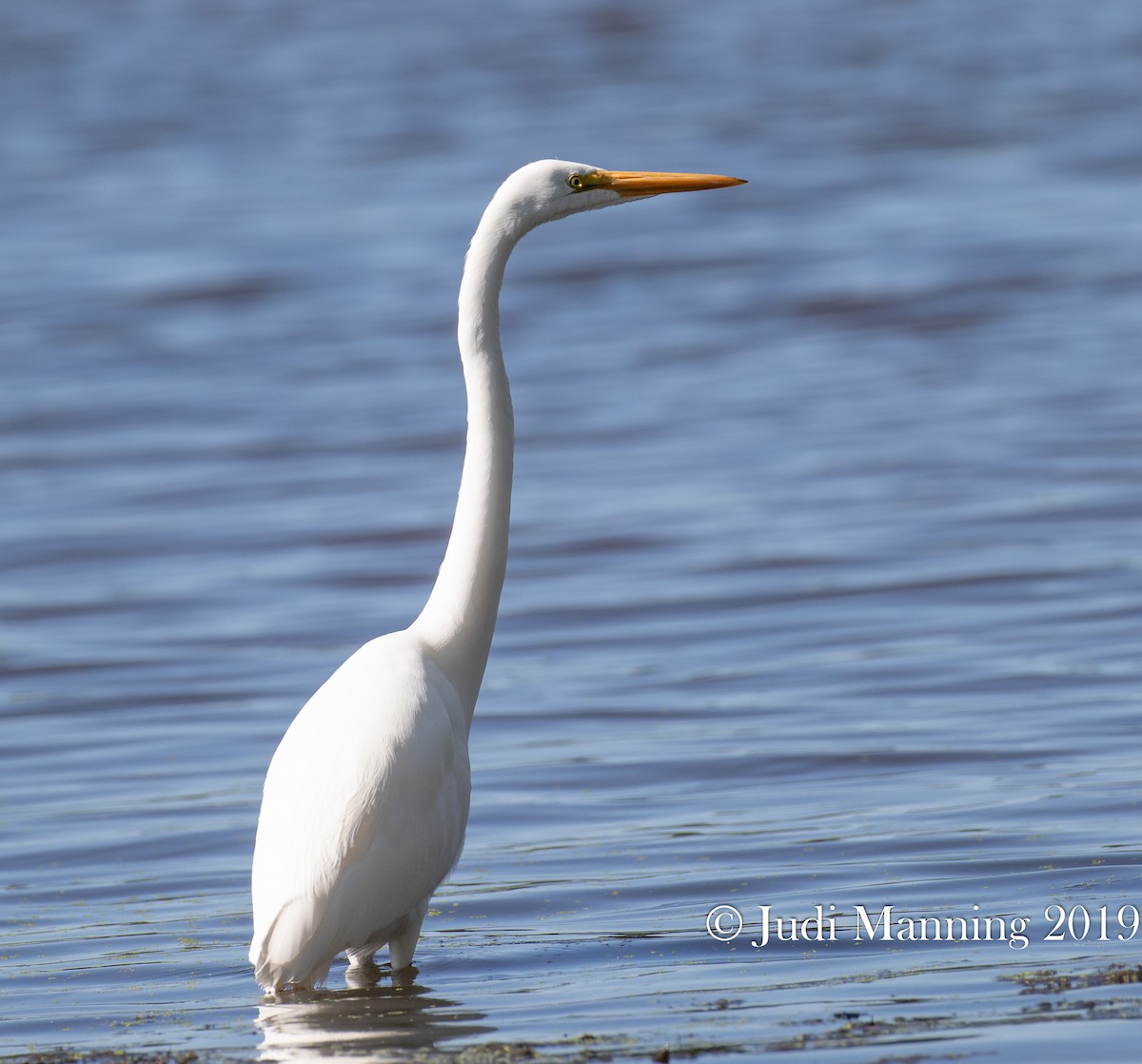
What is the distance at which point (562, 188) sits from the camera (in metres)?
5.85

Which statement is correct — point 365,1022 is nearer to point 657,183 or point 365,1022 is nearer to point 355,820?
point 355,820

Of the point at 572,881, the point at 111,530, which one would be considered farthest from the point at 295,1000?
the point at 111,530

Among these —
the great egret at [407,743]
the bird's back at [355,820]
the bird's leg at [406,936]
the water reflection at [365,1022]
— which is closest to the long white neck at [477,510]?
the great egret at [407,743]

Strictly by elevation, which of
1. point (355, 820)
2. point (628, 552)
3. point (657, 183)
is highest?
point (657, 183)

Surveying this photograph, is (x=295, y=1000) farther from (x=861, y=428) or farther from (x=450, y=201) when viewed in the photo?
(x=450, y=201)

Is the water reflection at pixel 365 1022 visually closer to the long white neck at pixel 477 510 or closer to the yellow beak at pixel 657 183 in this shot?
the long white neck at pixel 477 510

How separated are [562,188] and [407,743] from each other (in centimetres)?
168

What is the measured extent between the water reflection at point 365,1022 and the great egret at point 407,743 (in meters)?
0.09

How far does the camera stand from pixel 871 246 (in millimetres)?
21453

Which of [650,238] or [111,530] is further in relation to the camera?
[650,238]

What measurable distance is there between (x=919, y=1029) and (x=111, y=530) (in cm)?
923

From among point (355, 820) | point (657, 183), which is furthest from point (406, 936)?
point (657, 183)

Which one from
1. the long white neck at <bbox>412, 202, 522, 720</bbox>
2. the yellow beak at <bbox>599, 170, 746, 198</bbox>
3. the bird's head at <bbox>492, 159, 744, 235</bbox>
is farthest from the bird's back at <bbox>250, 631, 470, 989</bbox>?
the yellow beak at <bbox>599, 170, 746, 198</bbox>

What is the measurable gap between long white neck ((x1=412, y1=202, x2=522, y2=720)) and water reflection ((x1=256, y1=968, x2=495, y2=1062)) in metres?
0.99
